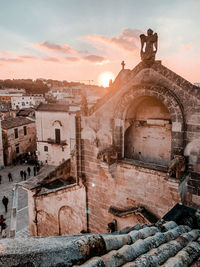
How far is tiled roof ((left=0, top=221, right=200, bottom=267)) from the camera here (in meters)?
2.78

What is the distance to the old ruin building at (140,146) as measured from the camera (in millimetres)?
7543

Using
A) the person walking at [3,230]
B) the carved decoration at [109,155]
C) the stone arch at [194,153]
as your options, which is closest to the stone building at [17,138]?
the person walking at [3,230]

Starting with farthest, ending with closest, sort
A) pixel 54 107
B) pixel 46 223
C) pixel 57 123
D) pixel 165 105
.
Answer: pixel 54 107
pixel 57 123
pixel 46 223
pixel 165 105

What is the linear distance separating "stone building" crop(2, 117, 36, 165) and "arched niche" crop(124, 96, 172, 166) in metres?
Result: 28.2

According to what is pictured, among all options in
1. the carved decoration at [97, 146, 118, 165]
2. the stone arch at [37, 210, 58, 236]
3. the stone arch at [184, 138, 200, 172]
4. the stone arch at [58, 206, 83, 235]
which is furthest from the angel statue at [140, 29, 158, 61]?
the stone arch at [37, 210, 58, 236]

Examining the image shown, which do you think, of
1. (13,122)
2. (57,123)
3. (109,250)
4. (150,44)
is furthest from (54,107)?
(109,250)

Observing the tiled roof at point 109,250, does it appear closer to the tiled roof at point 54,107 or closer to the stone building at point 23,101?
the tiled roof at point 54,107

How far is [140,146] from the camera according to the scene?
31.9 ft

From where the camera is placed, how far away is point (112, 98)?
948cm

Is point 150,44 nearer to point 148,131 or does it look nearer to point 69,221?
point 148,131

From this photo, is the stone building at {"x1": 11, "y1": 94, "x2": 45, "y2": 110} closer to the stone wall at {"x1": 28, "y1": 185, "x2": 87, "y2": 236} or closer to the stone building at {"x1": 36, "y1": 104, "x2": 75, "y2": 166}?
the stone building at {"x1": 36, "y1": 104, "x2": 75, "y2": 166}

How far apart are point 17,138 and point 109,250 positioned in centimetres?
3508

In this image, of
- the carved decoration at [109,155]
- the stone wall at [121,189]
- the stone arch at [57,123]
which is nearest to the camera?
the stone wall at [121,189]

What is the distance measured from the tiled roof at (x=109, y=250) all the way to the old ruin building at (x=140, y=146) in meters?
3.38
